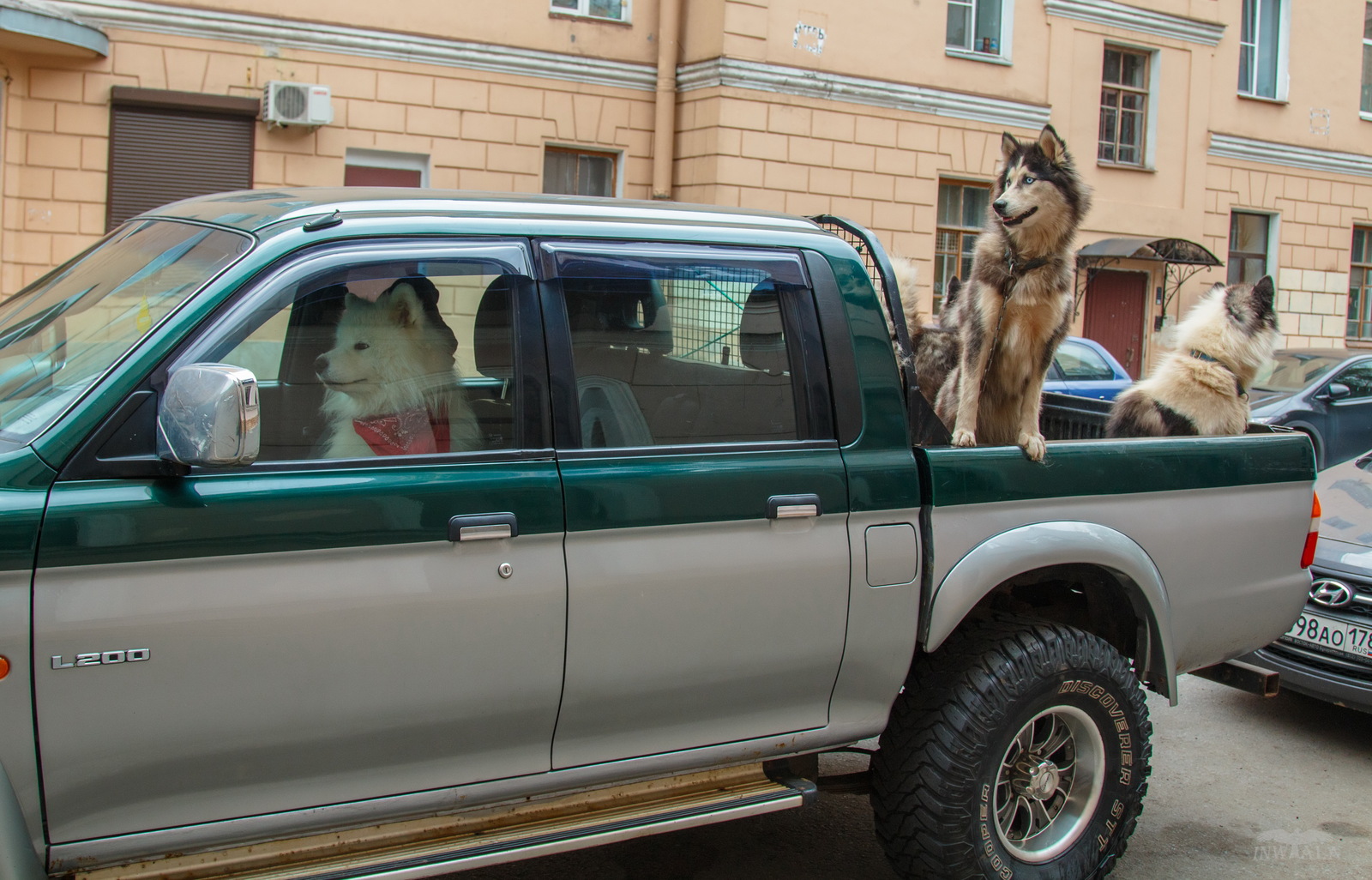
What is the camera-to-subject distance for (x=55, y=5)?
1208 cm

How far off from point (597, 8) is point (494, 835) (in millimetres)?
13818

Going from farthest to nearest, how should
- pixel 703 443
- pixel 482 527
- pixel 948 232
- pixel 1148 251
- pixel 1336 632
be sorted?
1. pixel 1148 251
2. pixel 948 232
3. pixel 1336 632
4. pixel 703 443
5. pixel 482 527

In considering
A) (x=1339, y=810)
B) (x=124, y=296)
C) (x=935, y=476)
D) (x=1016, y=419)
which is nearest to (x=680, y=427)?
(x=935, y=476)

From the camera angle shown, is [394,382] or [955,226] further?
[955,226]

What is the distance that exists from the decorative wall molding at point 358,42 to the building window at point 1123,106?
8.01m

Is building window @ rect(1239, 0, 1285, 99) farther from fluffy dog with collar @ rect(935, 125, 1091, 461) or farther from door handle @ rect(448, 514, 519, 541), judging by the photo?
door handle @ rect(448, 514, 519, 541)

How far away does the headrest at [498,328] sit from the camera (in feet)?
10.0

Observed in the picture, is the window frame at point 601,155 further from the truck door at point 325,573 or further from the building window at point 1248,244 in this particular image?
the truck door at point 325,573

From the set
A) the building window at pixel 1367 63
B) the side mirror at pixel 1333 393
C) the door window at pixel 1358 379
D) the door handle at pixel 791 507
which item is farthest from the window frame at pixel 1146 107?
the door handle at pixel 791 507

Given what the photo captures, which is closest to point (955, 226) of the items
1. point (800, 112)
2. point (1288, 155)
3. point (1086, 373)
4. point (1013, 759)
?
point (800, 112)

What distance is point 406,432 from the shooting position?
2.98 metres

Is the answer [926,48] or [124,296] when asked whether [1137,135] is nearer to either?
[926,48]

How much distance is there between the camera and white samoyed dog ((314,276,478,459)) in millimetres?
2928

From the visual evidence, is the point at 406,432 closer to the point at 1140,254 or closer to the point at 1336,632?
the point at 1336,632
